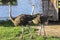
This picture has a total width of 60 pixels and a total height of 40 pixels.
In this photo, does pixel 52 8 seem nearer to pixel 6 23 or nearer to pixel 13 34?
pixel 6 23

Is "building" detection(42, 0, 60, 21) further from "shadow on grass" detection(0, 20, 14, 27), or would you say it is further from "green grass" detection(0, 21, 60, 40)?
"green grass" detection(0, 21, 60, 40)

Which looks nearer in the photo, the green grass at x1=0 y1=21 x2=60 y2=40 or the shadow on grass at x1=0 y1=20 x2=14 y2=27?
the green grass at x1=0 y1=21 x2=60 y2=40

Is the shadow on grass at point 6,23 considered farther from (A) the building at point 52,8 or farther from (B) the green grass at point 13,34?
(A) the building at point 52,8

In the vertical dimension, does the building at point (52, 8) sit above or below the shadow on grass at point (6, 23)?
above

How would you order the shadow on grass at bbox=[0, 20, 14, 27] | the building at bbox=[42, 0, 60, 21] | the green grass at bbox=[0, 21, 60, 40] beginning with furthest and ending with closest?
1. the building at bbox=[42, 0, 60, 21]
2. the shadow on grass at bbox=[0, 20, 14, 27]
3. the green grass at bbox=[0, 21, 60, 40]

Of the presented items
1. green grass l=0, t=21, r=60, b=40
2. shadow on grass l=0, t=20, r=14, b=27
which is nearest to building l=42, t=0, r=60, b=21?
shadow on grass l=0, t=20, r=14, b=27

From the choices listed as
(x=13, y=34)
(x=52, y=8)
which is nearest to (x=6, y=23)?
(x=52, y=8)

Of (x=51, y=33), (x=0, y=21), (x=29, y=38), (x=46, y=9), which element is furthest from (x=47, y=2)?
(x=29, y=38)

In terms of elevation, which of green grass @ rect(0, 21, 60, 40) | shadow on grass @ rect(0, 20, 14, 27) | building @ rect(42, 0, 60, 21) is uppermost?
building @ rect(42, 0, 60, 21)

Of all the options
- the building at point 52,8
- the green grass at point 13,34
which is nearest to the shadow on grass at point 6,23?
the green grass at point 13,34

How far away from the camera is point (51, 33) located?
11070mm

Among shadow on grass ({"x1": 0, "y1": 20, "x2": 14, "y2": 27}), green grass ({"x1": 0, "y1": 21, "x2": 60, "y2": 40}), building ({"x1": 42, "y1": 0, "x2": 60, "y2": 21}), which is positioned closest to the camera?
green grass ({"x1": 0, "y1": 21, "x2": 60, "y2": 40})

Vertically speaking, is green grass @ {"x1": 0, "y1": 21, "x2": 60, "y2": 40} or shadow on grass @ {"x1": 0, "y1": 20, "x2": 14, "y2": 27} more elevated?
shadow on grass @ {"x1": 0, "y1": 20, "x2": 14, "y2": 27}

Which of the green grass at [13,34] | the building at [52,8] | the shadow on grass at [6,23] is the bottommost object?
the green grass at [13,34]
